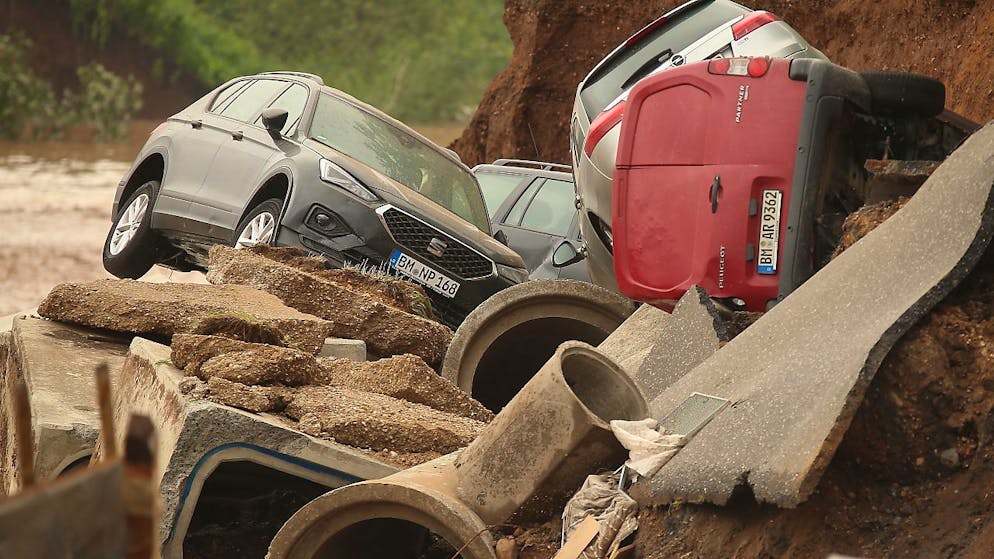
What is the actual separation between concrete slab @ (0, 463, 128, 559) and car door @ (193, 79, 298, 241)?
29.2ft

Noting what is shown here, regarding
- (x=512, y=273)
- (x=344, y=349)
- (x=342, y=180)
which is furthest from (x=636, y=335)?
(x=342, y=180)

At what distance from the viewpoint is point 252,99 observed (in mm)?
12469

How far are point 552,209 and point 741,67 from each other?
6.04 meters

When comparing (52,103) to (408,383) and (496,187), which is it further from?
(408,383)

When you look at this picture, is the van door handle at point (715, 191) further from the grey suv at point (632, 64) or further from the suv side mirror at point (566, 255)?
the suv side mirror at point (566, 255)

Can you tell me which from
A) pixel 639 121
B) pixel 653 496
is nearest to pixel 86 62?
pixel 639 121

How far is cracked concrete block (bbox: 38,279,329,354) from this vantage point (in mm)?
7879

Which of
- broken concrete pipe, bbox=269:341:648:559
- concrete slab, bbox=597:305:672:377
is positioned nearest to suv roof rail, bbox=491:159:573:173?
concrete slab, bbox=597:305:672:377

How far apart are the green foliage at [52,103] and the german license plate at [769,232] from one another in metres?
35.9

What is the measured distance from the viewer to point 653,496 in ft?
16.2

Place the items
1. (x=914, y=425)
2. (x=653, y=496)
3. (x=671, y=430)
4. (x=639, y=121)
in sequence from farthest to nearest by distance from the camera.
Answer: (x=639, y=121), (x=671, y=430), (x=653, y=496), (x=914, y=425)

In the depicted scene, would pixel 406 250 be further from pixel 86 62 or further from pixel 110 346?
pixel 86 62

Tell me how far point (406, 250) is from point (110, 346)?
300 centimetres

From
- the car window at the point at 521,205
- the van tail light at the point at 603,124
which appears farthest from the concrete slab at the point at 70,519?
the car window at the point at 521,205
